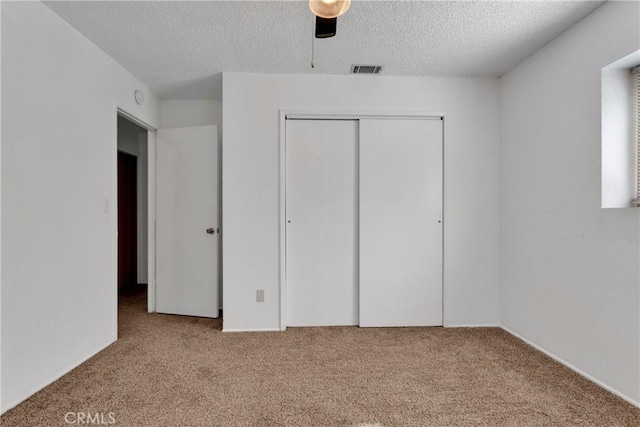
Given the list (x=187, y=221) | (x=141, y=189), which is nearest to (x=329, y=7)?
(x=187, y=221)

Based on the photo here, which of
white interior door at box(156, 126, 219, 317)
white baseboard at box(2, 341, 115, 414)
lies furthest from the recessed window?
white baseboard at box(2, 341, 115, 414)

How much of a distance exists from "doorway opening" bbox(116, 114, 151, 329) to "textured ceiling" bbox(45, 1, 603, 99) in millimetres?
1741

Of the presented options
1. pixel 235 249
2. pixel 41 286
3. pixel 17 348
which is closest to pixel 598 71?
pixel 235 249

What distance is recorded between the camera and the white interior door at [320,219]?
286 cm

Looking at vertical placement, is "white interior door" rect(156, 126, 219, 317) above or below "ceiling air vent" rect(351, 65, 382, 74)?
below

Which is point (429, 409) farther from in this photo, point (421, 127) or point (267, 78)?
point (267, 78)

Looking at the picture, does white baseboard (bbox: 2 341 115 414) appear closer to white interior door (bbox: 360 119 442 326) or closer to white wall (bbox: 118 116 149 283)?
white interior door (bbox: 360 119 442 326)

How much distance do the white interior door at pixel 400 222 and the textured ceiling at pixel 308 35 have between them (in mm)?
602

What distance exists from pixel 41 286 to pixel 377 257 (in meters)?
2.45

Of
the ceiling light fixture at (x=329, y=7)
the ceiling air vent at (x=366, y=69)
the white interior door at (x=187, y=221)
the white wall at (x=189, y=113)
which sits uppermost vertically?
the ceiling air vent at (x=366, y=69)

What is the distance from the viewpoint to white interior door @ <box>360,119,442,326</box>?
2854mm

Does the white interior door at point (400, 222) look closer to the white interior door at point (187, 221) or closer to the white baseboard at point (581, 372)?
the white baseboard at point (581, 372)

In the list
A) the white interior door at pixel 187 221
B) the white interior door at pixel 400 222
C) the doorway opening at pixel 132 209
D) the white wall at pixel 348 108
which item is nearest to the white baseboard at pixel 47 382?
the white interior door at pixel 187 221

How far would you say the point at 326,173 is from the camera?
288 cm
